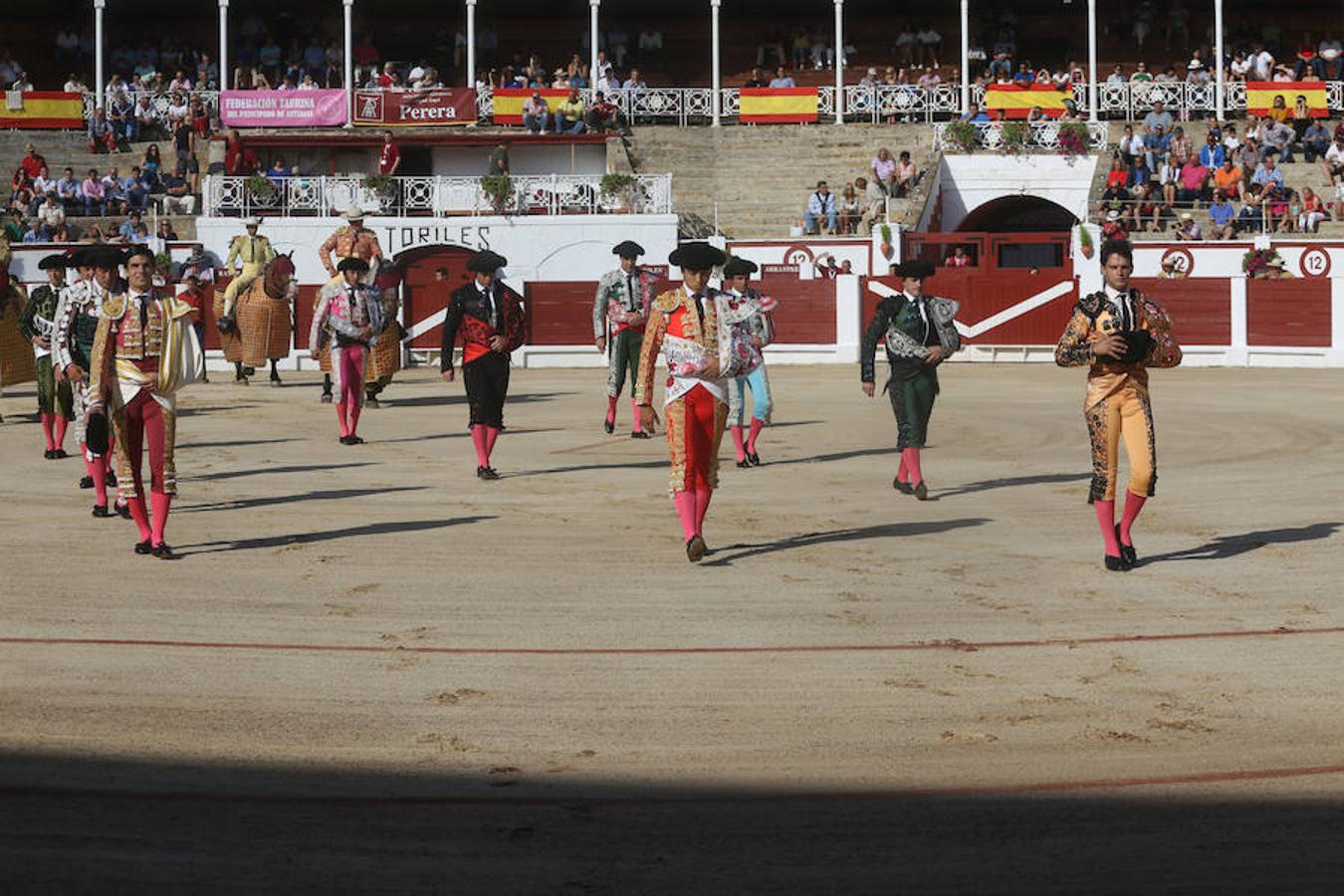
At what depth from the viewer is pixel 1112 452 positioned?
10.1 metres

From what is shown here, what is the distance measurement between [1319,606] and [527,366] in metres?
20.8

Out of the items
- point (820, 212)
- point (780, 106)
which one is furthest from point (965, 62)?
point (820, 212)

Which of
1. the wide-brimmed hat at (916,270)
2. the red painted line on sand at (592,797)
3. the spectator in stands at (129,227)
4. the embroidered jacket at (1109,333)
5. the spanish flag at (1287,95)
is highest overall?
the spanish flag at (1287,95)

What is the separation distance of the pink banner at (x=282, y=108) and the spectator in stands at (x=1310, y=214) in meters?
15.6

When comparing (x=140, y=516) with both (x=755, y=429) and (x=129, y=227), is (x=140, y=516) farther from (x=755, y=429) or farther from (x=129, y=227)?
(x=129, y=227)

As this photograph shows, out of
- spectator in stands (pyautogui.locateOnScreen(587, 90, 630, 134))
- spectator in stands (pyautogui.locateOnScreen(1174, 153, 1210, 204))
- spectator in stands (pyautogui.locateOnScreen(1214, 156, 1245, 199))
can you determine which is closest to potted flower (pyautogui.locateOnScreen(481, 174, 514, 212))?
spectator in stands (pyautogui.locateOnScreen(587, 90, 630, 134))

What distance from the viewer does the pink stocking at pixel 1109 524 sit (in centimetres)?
1024

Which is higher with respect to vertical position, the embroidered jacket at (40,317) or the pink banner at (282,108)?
the pink banner at (282,108)

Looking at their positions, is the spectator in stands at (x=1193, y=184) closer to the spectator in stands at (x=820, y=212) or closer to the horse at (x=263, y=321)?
the spectator in stands at (x=820, y=212)

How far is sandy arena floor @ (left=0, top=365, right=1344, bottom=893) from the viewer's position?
5410 millimetres

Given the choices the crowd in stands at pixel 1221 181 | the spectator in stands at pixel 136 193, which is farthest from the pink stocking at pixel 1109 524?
the spectator in stands at pixel 136 193

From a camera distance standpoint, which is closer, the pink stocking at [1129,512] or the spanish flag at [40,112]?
the pink stocking at [1129,512]

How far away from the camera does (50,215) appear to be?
3234 centimetres

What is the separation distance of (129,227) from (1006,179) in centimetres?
1376
